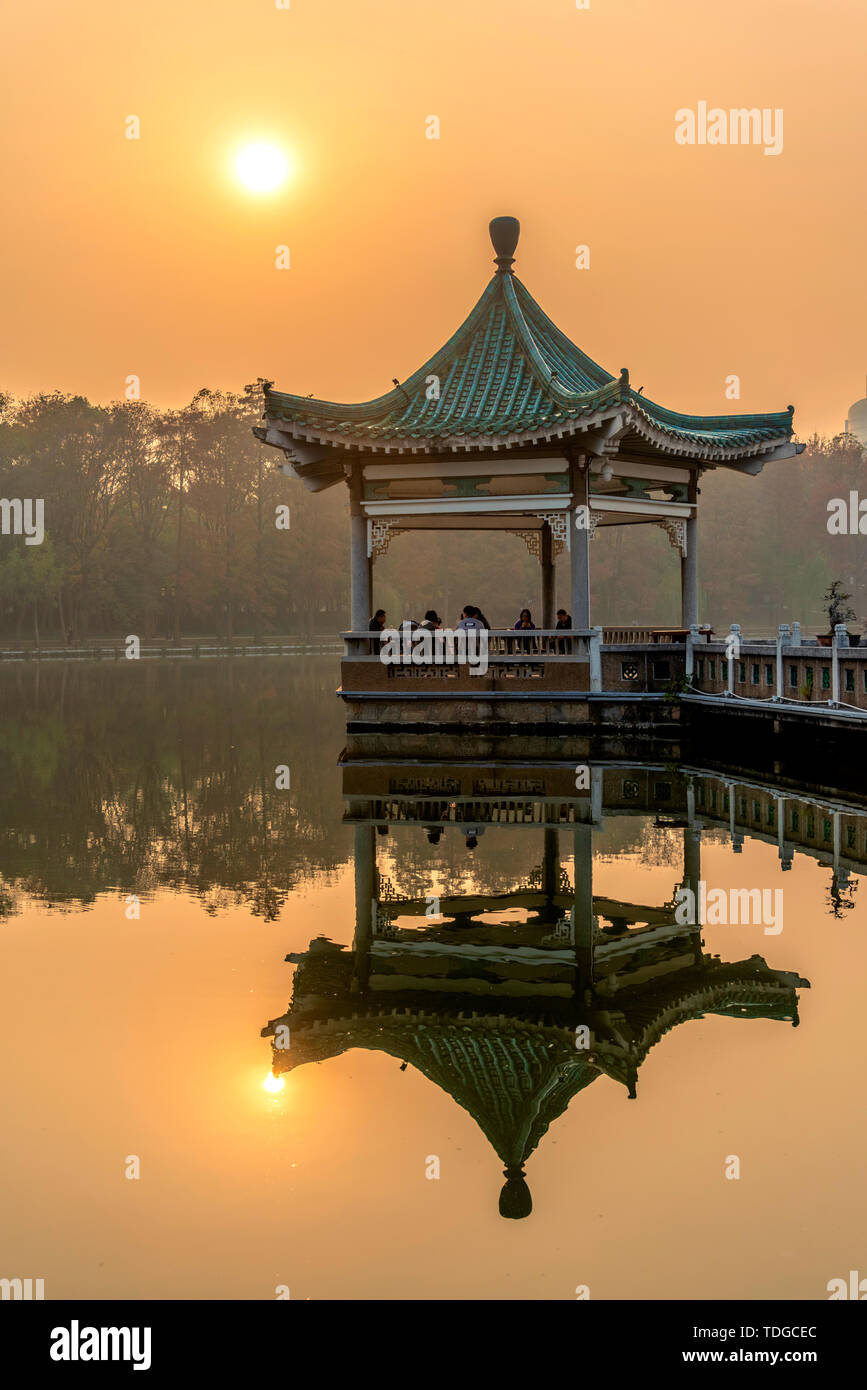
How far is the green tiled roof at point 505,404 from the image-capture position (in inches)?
767

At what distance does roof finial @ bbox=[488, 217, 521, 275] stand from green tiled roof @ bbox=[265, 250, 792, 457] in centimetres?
18

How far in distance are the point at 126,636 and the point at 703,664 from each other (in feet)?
161

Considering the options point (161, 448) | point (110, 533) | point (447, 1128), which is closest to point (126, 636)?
point (110, 533)

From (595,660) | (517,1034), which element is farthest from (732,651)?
(517,1034)

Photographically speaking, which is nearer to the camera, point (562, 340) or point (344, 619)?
point (562, 340)

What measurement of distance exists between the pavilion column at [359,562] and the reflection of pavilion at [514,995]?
12.7 meters

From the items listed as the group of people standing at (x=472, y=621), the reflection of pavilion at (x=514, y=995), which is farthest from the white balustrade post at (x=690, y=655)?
the reflection of pavilion at (x=514, y=995)

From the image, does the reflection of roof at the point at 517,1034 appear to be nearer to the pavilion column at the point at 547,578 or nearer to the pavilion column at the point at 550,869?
the pavilion column at the point at 550,869

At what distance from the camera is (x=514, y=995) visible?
650cm

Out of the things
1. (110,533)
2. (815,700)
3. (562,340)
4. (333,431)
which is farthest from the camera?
(110,533)

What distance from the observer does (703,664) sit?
20688 mm

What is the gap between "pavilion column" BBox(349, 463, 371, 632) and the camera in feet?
69.6

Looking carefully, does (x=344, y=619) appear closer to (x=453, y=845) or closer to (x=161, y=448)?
(x=161, y=448)

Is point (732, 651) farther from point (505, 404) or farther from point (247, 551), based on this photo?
point (247, 551)
